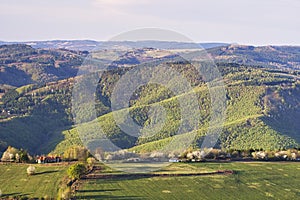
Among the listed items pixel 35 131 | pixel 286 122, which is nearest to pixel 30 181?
pixel 35 131

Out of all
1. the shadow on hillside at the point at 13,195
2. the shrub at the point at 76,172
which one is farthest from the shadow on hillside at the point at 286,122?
the shadow on hillside at the point at 13,195

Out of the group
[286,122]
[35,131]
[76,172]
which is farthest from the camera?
[35,131]

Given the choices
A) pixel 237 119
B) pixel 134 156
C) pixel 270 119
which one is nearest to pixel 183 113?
pixel 237 119

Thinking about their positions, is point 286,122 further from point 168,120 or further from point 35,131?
point 35,131

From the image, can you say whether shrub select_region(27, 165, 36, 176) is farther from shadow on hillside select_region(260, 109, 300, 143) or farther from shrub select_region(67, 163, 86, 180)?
shadow on hillside select_region(260, 109, 300, 143)

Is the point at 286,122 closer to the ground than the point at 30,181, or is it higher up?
A: closer to the ground
